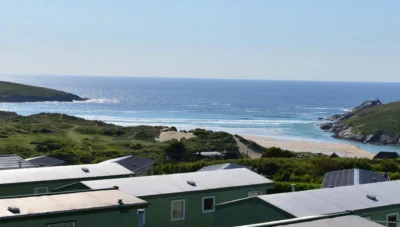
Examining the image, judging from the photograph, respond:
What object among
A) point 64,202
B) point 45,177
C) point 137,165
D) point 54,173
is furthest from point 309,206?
point 137,165

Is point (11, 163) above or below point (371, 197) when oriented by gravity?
below

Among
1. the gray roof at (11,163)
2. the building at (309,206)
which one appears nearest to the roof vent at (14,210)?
the building at (309,206)

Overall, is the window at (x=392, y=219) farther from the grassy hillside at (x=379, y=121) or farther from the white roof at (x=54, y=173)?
the grassy hillside at (x=379, y=121)

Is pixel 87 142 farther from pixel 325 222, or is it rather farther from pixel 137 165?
pixel 325 222

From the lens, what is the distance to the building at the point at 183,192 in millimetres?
21172

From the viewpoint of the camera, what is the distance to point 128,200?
18.5 metres

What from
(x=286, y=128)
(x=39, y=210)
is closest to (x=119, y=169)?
(x=39, y=210)

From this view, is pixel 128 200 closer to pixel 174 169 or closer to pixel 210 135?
pixel 174 169

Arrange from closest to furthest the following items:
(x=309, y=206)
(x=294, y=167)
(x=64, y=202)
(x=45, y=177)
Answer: (x=64, y=202) < (x=309, y=206) < (x=45, y=177) < (x=294, y=167)

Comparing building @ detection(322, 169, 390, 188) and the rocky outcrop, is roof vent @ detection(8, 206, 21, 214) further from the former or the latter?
the rocky outcrop

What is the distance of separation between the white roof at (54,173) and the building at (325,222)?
11.7 metres

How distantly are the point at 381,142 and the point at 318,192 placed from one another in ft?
298

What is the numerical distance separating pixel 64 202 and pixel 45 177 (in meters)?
7.41

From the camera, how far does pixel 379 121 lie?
118m
